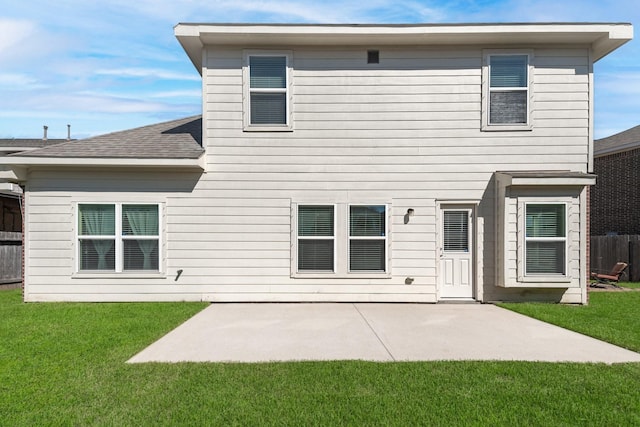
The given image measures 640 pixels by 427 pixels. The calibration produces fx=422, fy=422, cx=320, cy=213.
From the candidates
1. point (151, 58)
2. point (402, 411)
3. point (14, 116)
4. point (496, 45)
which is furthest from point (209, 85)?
point (14, 116)

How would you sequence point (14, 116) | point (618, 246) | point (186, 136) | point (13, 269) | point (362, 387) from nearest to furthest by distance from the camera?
point (362, 387) < point (186, 136) < point (13, 269) < point (618, 246) < point (14, 116)

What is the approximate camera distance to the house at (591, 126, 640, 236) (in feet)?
55.9

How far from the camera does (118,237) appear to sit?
8625 mm

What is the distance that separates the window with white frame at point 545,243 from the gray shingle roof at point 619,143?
11797mm

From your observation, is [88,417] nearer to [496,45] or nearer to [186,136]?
[186,136]

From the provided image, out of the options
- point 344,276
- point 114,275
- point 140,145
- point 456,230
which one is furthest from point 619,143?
point 114,275

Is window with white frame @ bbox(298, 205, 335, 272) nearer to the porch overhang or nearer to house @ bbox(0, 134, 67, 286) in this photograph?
the porch overhang

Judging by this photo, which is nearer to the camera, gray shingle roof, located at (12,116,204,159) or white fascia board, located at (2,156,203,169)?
white fascia board, located at (2,156,203,169)

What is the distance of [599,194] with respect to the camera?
1884cm

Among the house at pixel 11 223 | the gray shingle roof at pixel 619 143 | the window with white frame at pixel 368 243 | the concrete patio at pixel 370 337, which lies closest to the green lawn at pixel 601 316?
the concrete patio at pixel 370 337

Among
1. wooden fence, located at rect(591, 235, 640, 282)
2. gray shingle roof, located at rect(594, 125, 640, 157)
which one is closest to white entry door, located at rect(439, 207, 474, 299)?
wooden fence, located at rect(591, 235, 640, 282)

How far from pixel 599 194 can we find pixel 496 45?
1372 centimetres

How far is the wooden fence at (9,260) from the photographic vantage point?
1111cm

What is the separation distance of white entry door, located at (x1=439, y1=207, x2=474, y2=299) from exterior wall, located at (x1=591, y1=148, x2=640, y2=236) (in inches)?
491
